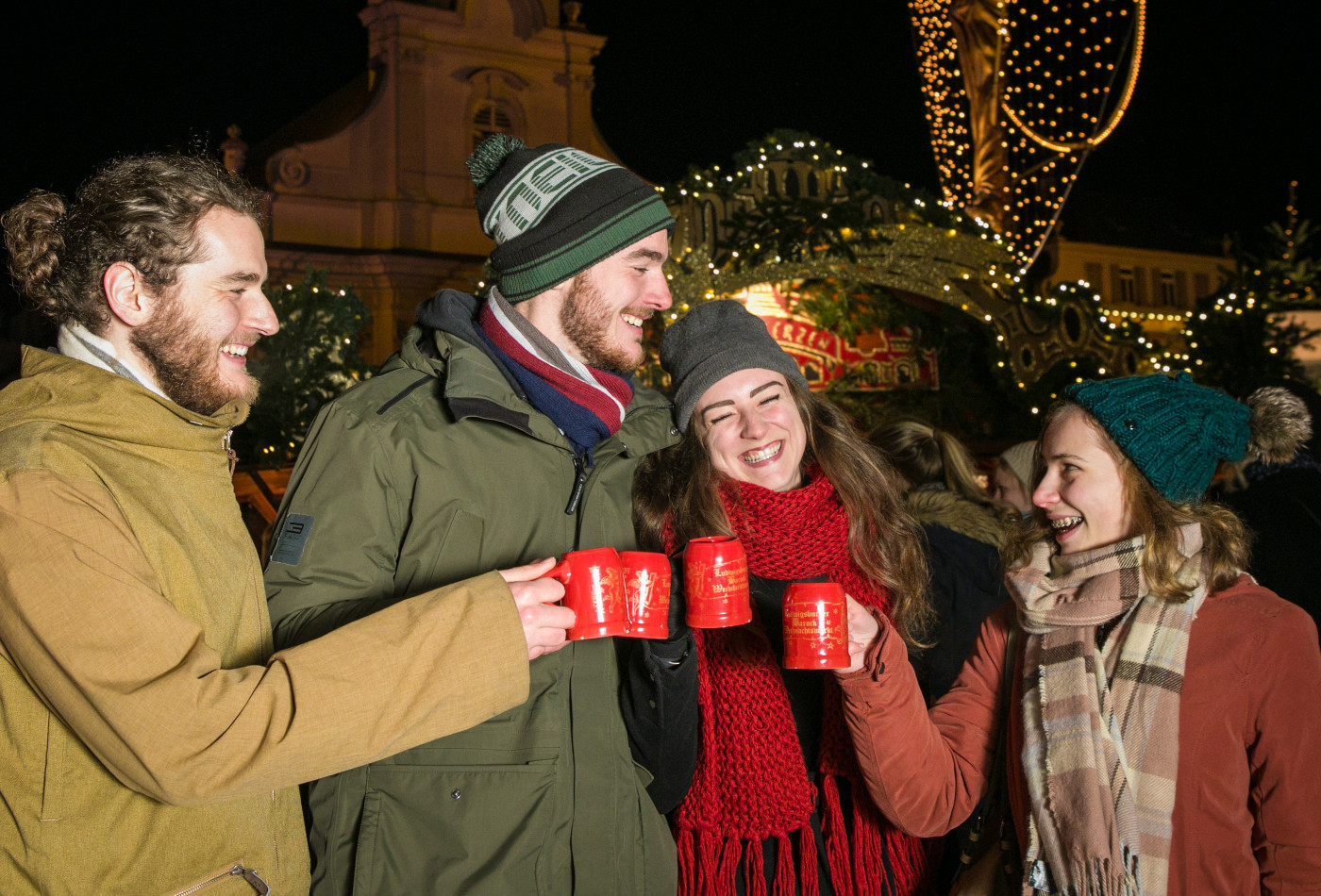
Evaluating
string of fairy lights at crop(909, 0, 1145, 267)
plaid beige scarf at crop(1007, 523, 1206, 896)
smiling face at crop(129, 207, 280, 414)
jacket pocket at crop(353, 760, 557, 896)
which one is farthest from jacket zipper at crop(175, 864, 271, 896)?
string of fairy lights at crop(909, 0, 1145, 267)

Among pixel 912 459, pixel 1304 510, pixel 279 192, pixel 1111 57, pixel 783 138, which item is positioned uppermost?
pixel 279 192

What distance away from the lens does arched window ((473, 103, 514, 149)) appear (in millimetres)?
18422

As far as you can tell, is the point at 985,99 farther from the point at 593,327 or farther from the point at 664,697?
the point at 664,697

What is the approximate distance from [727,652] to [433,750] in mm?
986

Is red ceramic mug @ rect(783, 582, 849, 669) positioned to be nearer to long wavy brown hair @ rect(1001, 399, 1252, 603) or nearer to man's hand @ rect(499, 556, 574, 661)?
man's hand @ rect(499, 556, 574, 661)

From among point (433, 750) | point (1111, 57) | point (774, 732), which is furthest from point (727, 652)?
point (1111, 57)

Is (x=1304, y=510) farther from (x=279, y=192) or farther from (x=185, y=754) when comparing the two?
(x=279, y=192)

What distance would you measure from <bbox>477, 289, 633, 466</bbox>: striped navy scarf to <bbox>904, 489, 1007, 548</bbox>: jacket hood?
1688mm

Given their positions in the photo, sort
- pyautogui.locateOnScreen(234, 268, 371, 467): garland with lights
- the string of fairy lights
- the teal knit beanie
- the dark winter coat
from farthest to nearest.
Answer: the string of fairy lights, pyautogui.locateOnScreen(234, 268, 371, 467): garland with lights, the dark winter coat, the teal knit beanie

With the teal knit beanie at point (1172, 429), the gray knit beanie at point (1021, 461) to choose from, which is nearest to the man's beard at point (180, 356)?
the teal knit beanie at point (1172, 429)

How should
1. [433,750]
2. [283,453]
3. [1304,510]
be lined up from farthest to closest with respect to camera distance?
[283,453]
[1304,510]
[433,750]

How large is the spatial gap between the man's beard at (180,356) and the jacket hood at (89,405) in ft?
0.18

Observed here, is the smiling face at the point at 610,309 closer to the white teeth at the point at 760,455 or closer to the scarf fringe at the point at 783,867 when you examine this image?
the white teeth at the point at 760,455

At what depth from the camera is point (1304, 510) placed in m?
3.73
